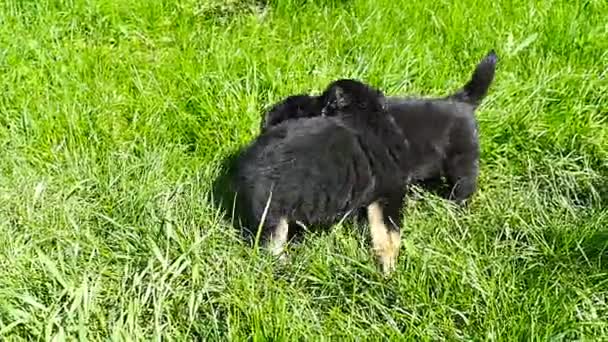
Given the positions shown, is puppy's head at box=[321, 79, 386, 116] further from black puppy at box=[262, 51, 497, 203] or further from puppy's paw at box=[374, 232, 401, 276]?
puppy's paw at box=[374, 232, 401, 276]

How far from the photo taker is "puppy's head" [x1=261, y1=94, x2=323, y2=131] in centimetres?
436

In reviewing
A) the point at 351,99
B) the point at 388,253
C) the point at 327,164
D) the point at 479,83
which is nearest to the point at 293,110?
the point at 351,99

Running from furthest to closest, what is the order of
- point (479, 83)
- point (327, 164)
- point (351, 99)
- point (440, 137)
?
point (479, 83) < point (440, 137) < point (351, 99) < point (327, 164)

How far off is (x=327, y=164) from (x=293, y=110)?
0.53m

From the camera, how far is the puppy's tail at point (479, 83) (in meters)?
4.68

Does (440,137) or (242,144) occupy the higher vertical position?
(440,137)

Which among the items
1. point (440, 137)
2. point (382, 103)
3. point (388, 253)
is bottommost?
point (388, 253)

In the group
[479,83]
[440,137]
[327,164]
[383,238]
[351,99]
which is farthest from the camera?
[479,83]

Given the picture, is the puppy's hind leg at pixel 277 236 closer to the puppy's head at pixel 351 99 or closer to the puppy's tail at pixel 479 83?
the puppy's head at pixel 351 99

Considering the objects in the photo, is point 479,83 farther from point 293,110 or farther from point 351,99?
point 293,110

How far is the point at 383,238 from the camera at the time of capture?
4.06m

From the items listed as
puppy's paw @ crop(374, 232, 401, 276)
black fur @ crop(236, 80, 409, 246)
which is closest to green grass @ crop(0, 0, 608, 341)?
puppy's paw @ crop(374, 232, 401, 276)

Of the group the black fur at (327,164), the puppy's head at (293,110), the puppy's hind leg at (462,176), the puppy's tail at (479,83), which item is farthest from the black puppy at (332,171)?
the puppy's tail at (479,83)

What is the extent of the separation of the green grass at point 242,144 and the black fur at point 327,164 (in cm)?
19
